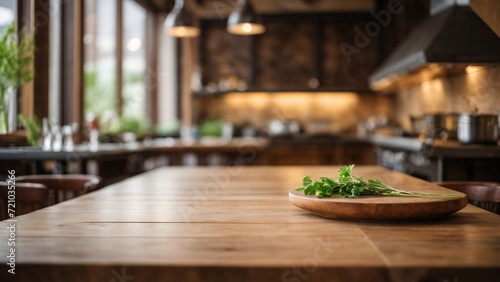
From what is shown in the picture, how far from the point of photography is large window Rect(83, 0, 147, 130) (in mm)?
5863

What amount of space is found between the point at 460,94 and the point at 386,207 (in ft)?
12.8

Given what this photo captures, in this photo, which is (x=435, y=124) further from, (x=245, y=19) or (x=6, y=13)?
(x=6, y=13)

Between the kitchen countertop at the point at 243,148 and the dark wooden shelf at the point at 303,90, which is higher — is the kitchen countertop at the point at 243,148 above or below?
below

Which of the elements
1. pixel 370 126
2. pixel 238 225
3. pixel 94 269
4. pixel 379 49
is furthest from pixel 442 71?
pixel 94 269

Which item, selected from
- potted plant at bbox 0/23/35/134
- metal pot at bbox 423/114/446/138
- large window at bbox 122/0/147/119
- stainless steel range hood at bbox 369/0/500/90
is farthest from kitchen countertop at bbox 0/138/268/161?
metal pot at bbox 423/114/446/138

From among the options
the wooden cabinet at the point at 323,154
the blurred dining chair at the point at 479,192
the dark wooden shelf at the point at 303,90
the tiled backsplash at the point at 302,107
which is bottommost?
the wooden cabinet at the point at 323,154

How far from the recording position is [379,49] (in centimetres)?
826

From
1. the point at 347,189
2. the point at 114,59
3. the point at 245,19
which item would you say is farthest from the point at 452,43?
the point at 114,59

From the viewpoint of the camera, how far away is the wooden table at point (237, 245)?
3.43 feet

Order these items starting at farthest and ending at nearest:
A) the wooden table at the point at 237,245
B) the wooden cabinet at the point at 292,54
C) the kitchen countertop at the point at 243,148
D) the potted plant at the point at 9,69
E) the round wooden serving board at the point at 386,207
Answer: the wooden cabinet at the point at 292,54
the kitchen countertop at the point at 243,148
the potted plant at the point at 9,69
the round wooden serving board at the point at 386,207
the wooden table at the point at 237,245

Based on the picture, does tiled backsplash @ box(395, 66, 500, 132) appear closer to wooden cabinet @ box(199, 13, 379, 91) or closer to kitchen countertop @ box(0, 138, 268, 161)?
wooden cabinet @ box(199, 13, 379, 91)

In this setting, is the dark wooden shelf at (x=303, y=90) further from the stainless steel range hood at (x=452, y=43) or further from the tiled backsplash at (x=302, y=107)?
the stainless steel range hood at (x=452, y=43)

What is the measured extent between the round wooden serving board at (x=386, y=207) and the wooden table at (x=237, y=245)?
27 mm

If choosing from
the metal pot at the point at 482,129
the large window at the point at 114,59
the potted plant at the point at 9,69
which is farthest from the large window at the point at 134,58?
the metal pot at the point at 482,129
